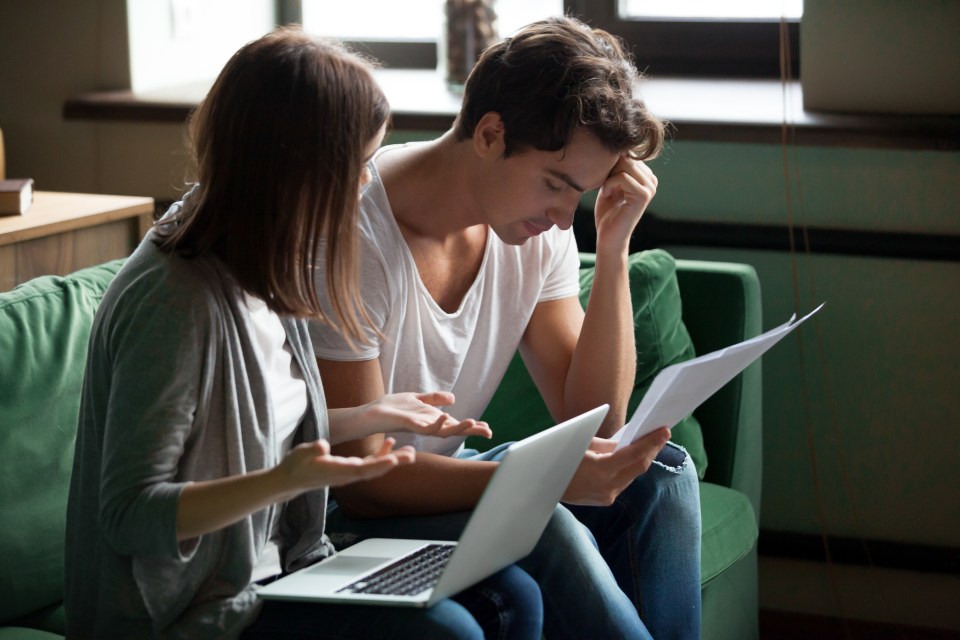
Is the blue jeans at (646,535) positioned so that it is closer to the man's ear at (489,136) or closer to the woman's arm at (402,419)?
the woman's arm at (402,419)

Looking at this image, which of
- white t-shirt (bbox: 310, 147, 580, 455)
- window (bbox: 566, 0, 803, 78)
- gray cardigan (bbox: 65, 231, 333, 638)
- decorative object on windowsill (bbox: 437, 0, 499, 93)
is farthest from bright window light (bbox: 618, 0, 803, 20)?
gray cardigan (bbox: 65, 231, 333, 638)

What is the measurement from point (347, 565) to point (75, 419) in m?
0.51

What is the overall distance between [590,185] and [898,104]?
96 cm

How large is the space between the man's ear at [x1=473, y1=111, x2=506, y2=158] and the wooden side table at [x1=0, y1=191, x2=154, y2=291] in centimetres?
78

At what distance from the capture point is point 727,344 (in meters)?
2.08

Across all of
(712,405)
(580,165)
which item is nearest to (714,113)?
(712,405)

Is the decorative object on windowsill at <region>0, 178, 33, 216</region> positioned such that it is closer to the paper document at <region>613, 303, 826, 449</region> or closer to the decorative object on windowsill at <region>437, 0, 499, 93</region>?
the decorative object on windowsill at <region>437, 0, 499, 93</region>

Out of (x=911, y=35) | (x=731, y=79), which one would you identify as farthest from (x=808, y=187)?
(x=731, y=79)

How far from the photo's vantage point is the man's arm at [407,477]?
144 cm

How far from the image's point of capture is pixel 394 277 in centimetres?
151

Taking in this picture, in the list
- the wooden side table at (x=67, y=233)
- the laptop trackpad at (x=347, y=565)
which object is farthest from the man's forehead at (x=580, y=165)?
the wooden side table at (x=67, y=233)

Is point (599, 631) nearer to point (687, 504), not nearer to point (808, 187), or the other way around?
point (687, 504)

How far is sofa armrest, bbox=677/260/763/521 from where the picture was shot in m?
2.04

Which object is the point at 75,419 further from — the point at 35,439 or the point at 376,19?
the point at 376,19
